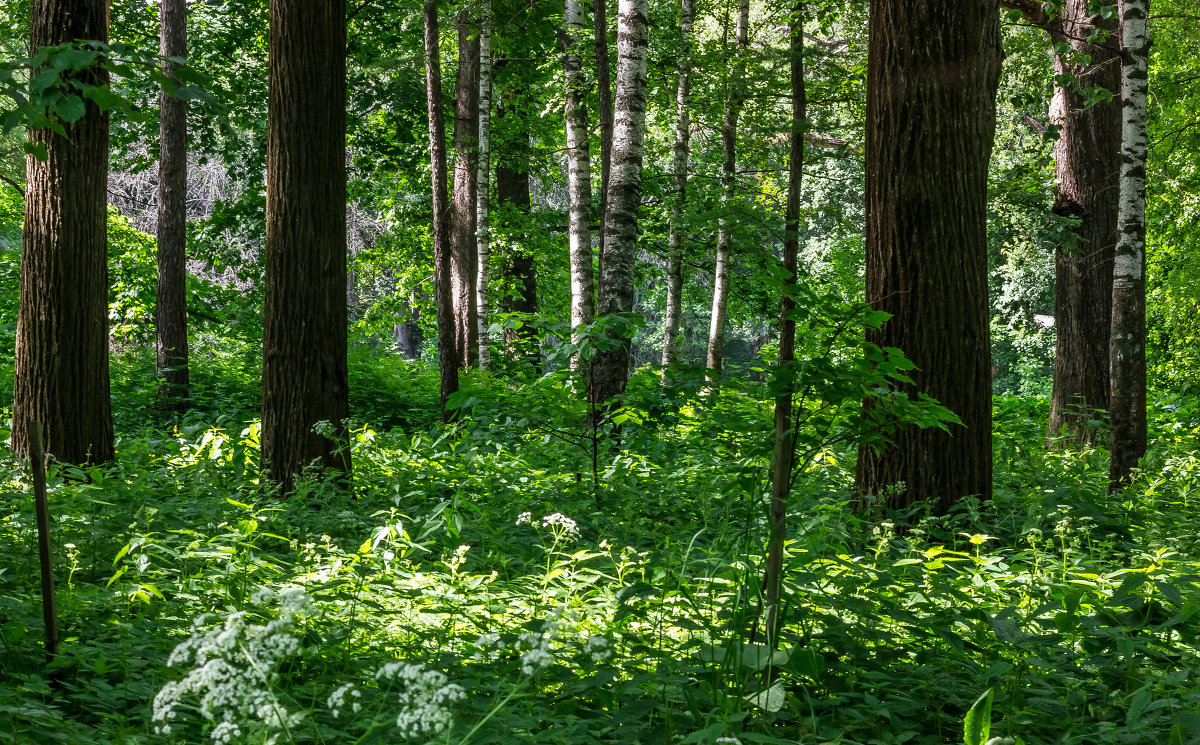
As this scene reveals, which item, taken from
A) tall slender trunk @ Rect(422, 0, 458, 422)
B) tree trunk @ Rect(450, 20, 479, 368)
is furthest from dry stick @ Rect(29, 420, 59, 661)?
tree trunk @ Rect(450, 20, 479, 368)

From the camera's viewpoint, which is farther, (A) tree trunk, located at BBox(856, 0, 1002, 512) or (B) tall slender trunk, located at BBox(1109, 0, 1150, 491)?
(B) tall slender trunk, located at BBox(1109, 0, 1150, 491)

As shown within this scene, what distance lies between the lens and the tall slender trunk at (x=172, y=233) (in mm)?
11875

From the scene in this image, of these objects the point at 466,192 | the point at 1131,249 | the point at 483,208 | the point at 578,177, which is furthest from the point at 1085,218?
the point at 466,192

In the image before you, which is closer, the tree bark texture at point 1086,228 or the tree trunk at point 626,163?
the tree trunk at point 626,163

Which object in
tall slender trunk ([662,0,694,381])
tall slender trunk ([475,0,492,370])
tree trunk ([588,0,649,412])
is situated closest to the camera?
tree trunk ([588,0,649,412])

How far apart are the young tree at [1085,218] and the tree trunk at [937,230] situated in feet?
18.8

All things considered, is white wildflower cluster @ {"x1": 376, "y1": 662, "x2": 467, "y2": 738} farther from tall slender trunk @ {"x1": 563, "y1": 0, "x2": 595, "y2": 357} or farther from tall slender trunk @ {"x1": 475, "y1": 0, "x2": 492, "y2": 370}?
tall slender trunk @ {"x1": 475, "y1": 0, "x2": 492, "y2": 370}

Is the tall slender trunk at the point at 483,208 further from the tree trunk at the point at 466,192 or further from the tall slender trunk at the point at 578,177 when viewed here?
the tall slender trunk at the point at 578,177

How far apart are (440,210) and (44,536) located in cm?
1004

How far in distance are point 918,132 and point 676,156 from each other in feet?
34.6

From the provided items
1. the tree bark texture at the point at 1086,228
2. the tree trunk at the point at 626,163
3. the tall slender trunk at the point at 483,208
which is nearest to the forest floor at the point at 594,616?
the tree trunk at the point at 626,163

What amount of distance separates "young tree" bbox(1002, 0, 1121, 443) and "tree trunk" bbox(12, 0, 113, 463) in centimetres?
956

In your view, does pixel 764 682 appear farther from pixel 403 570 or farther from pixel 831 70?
pixel 831 70

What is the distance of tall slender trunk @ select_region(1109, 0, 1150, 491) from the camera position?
6.48m
